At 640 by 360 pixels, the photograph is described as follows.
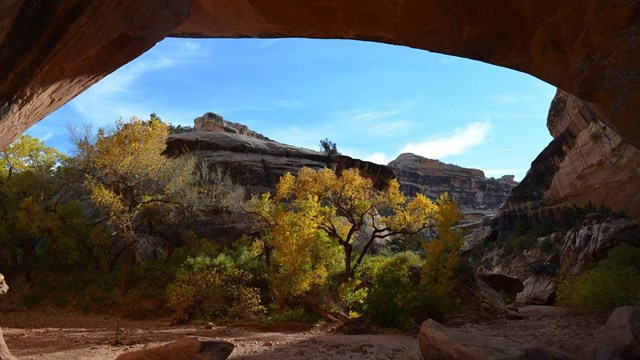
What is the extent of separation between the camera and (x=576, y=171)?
37.2 m

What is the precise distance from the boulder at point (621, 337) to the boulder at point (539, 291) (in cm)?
1890

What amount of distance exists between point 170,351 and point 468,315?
443 inches

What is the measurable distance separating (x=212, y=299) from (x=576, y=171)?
34.2 m

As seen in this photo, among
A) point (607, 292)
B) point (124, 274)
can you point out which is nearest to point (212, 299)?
point (124, 274)

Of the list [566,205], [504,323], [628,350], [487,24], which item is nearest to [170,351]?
[628,350]

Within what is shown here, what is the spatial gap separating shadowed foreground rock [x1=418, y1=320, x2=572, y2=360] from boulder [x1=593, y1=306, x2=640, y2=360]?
56 centimetres

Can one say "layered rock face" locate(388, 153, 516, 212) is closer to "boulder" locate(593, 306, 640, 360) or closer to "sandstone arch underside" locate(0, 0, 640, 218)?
"sandstone arch underside" locate(0, 0, 640, 218)

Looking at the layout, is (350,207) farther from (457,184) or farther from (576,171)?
(457,184)

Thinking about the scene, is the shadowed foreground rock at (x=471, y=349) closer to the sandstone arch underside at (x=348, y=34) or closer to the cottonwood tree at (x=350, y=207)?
the sandstone arch underside at (x=348, y=34)

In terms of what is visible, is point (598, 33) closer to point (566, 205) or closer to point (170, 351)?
point (170, 351)

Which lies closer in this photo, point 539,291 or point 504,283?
point 504,283

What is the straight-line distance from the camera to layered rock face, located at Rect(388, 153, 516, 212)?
98.4 m

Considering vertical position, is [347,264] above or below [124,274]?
above

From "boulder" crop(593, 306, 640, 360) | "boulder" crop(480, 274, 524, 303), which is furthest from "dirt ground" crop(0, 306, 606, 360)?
"boulder" crop(480, 274, 524, 303)
